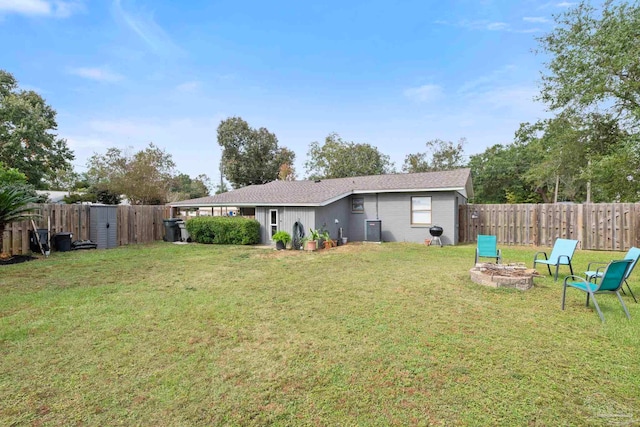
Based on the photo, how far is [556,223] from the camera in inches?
507

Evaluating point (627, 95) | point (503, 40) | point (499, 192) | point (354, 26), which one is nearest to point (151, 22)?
point (354, 26)

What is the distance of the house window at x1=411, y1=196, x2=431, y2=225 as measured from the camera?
1425 cm

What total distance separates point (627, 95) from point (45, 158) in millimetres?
34851

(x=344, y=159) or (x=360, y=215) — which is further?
(x=344, y=159)

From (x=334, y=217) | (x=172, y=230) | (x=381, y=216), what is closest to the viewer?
(x=334, y=217)

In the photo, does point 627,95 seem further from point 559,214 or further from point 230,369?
point 230,369

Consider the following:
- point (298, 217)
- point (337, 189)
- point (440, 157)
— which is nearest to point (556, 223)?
point (337, 189)

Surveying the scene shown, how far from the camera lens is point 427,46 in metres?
14.5

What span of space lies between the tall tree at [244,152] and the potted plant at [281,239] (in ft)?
74.1

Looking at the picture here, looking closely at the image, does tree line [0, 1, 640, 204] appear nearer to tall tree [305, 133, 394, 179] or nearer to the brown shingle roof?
tall tree [305, 133, 394, 179]

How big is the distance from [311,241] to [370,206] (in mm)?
4335

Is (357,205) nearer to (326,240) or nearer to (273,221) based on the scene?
(326,240)

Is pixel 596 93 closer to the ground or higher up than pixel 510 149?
closer to the ground

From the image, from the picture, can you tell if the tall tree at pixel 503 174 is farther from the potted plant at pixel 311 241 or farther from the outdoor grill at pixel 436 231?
the potted plant at pixel 311 241
